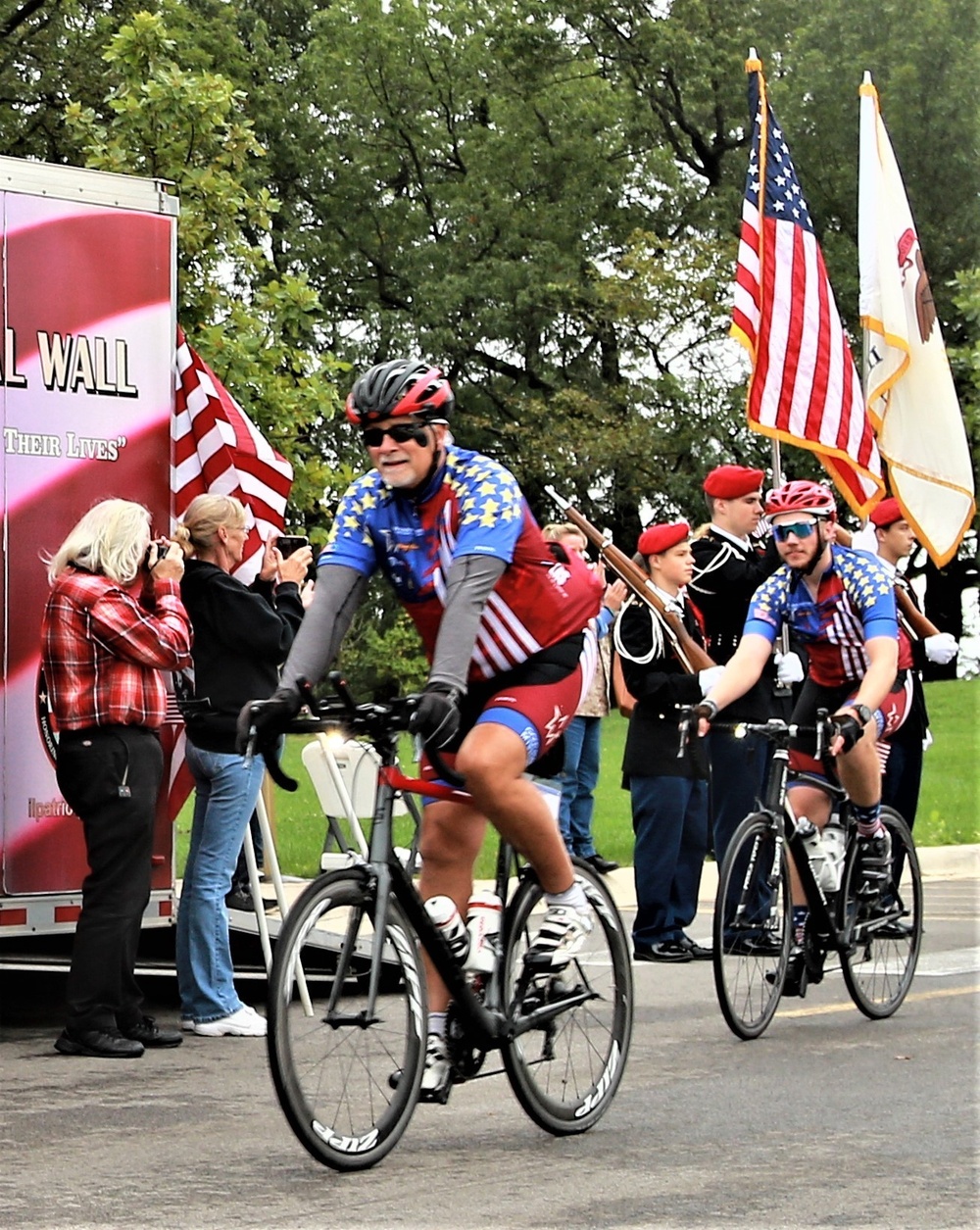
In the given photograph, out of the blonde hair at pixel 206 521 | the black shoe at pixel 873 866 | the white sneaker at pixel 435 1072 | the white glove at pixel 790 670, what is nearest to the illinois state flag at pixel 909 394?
the white glove at pixel 790 670

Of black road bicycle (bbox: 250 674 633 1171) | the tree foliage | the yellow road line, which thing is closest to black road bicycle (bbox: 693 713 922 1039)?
the yellow road line

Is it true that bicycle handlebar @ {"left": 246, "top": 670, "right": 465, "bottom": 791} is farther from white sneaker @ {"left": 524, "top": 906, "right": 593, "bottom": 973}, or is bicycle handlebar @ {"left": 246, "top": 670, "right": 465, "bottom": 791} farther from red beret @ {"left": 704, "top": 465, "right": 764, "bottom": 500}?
red beret @ {"left": 704, "top": 465, "right": 764, "bottom": 500}

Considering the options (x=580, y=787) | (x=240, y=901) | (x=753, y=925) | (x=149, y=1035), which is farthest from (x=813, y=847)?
(x=580, y=787)

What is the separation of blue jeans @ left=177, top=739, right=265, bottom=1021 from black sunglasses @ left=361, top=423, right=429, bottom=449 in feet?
8.35

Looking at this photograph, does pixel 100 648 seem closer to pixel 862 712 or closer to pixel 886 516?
pixel 862 712

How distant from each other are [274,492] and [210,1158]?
5000 mm

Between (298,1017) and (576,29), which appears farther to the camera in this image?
(576,29)

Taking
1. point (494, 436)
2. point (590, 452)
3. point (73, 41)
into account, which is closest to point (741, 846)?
point (73, 41)

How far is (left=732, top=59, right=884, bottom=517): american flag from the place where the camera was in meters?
13.2

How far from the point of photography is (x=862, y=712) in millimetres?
8078

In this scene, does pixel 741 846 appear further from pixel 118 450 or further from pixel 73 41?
pixel 73 41

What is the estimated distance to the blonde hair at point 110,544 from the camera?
776 cm

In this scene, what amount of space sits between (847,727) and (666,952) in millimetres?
2611

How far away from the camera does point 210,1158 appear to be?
6.00 meters
